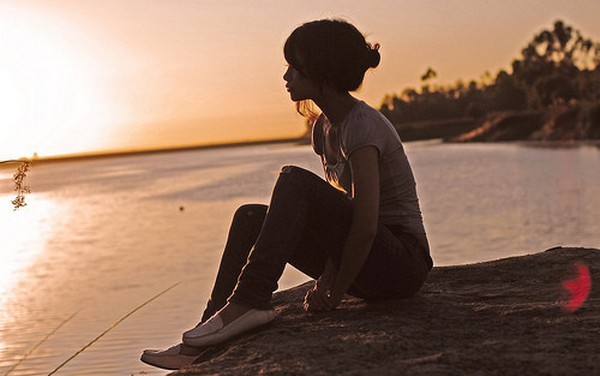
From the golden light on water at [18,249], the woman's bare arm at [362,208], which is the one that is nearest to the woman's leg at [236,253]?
the woman's bare arm at [362,208]

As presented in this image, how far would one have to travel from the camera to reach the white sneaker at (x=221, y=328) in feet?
12.1

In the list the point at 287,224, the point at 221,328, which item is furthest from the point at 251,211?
the point at 221,328

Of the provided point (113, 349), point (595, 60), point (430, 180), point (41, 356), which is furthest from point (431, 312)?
point (595, 60)

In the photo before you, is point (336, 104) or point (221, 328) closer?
point (221, 328)

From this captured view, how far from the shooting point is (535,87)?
96.1 metres

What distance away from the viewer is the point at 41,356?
734cm

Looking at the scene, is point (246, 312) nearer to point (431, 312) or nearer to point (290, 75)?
point (431, 312)

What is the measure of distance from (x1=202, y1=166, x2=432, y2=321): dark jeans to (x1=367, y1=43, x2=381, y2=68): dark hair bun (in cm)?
59

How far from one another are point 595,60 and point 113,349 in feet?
358

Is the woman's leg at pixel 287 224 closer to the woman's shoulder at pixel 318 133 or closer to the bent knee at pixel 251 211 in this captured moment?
the bent knee at pixel 251 211

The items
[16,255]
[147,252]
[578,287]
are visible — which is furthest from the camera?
[16,255]

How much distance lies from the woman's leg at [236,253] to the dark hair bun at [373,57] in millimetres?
891

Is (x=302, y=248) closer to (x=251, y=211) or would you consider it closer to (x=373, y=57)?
(x=251, y=211)

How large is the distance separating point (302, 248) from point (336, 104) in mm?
746
